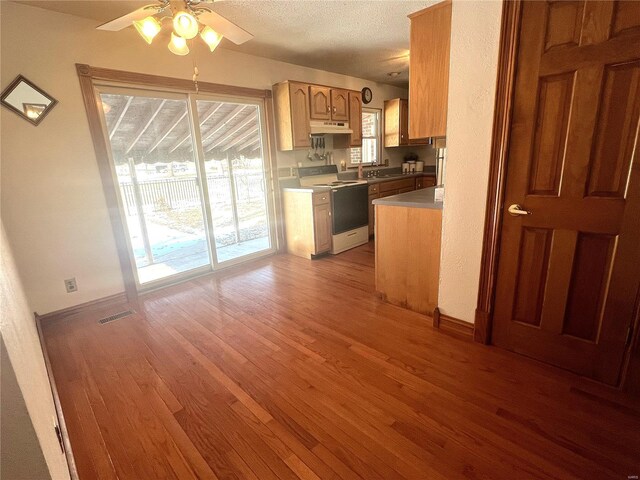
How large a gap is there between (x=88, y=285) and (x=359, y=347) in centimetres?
255

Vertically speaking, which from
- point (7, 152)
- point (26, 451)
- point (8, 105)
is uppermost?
point (8, 105)

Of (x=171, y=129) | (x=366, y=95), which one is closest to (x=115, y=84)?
(x=171, y=129)

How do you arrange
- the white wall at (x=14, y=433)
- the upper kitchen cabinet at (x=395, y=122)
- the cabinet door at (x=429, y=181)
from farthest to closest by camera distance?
1. the cabinet door at (x=429, y=181)
2. the upper kitchen cabinet at (x=395, y=122)
3. the white wall at (x=14, y=433)

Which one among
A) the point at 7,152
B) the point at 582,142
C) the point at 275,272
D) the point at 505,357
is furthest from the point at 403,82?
the point at 7,152

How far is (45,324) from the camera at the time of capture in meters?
2.63

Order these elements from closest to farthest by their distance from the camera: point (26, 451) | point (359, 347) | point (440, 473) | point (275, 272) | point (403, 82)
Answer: point (26, 451)
point (440, 473)
point (359, 347)
point (275, 272)
point (403, 82)

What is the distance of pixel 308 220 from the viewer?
398cm

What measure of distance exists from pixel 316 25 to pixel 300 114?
114cm

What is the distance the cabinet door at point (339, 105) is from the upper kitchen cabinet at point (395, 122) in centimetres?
148

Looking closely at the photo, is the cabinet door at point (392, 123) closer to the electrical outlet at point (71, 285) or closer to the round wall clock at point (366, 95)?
the round wall clock at point (366, 95)

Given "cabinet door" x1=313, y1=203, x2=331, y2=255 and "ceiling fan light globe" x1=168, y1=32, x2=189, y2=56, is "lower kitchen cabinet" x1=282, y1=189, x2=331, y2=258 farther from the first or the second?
"ceiling fan light globe" x1=168, y1=32, x2=189, y2=56

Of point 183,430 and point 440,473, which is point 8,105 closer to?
point 183,430

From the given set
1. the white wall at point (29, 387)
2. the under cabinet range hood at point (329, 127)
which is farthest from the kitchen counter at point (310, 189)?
the white wall at point (29, 387)

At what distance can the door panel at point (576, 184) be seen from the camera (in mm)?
1456
